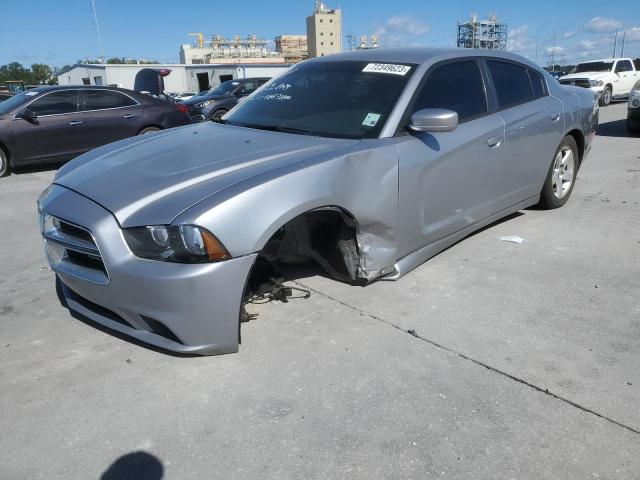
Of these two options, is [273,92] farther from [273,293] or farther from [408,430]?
[408,430]

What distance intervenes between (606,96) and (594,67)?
1.50m

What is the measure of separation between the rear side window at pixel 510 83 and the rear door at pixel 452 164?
0.78 feet

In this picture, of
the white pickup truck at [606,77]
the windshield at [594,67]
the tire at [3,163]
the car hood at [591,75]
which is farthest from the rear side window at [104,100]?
the windshield at [594,67]

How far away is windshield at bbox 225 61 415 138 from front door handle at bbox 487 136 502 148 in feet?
2.83

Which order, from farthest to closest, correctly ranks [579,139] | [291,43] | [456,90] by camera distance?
1. [291,43]
2. [579,139]
3. [456,90]

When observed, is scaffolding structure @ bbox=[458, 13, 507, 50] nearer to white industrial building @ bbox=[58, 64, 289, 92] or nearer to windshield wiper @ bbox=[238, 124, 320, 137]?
white industrial building @ bbox=[58, 64, 289, 92]

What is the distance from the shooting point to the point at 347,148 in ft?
10.1

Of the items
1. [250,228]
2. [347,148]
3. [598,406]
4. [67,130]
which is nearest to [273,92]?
[347,148]

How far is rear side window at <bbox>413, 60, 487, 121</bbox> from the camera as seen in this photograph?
142 inches

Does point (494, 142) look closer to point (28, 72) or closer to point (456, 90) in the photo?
point (456, 90)

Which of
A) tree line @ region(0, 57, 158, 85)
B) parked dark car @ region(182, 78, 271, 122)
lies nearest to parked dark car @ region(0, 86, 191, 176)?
parked dark car @ region(182, 78, 271, 122)

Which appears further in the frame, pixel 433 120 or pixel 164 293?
pixel 433 120

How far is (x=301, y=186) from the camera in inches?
108

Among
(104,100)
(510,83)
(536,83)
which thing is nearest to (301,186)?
(510,83)
